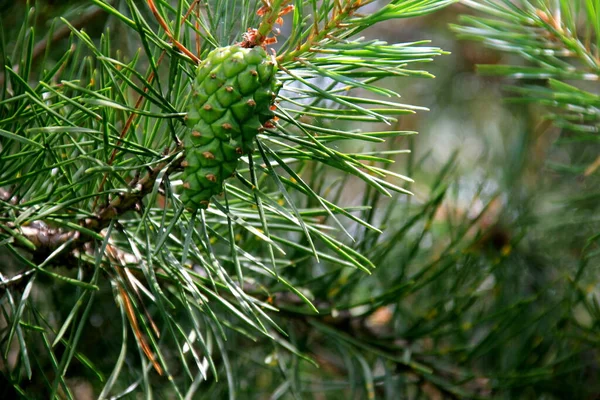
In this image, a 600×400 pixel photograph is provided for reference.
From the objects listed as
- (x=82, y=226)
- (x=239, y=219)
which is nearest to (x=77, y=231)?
(x=82, y=226)

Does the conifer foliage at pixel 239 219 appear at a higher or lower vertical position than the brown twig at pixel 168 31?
lower

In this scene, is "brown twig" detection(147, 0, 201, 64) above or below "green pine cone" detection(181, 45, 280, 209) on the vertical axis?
above

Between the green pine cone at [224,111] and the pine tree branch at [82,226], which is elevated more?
the green pine cone at [224,111]

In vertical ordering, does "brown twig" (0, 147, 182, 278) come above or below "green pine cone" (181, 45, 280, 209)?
below

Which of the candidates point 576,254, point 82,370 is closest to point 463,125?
point 576,254

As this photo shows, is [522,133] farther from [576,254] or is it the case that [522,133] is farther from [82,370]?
[82,370]

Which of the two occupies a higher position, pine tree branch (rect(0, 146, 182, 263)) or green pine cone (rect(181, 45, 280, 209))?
green pine cone (rect(181, 45, 280, 209))

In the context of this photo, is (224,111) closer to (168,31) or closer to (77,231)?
(168,31)

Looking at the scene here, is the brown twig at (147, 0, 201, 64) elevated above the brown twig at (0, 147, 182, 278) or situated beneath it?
elevated above
